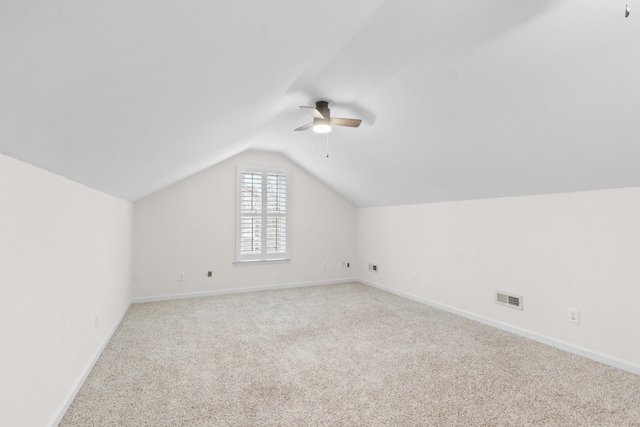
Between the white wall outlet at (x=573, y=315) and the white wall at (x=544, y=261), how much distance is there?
3 centimetres

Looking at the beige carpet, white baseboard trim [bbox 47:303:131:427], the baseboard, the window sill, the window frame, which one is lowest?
the beige carpet

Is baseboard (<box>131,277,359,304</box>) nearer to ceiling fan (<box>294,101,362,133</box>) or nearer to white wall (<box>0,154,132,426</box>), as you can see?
white wall (<box>0,154,132,426</box>)

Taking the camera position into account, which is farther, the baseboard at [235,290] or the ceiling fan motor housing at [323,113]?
the baseboard at [235,290]

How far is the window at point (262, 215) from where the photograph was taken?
17.8 feet

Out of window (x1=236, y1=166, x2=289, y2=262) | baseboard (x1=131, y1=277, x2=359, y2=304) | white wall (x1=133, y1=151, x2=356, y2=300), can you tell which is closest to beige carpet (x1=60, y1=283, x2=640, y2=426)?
baseboard (x1=131, y1=277, x2=359, y2=304)

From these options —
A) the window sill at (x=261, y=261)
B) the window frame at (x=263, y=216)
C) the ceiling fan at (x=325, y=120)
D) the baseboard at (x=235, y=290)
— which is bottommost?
the baseboard at (x=235, y=290)

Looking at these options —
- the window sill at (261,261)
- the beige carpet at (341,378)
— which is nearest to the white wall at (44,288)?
the beige carpet at (341,378)

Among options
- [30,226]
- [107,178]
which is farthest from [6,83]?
[107,178]

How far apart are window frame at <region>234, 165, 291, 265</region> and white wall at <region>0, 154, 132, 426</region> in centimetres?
261

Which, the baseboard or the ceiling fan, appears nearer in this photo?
the ceiling fan

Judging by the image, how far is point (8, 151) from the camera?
4.16ft

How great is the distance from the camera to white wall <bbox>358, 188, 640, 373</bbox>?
262cm

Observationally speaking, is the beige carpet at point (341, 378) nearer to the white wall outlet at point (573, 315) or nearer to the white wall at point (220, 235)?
the white wall outlet at point (573, 315)

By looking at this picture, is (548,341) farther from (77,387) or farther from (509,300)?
(77,387)
